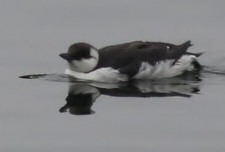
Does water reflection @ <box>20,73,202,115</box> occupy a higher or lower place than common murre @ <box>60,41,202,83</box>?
lower

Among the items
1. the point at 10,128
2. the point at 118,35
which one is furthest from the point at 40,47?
the point at 10,128

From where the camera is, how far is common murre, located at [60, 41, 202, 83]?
20.4 m

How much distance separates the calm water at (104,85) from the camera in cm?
1736

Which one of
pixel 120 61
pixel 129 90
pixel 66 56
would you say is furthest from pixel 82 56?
pixel 129 90

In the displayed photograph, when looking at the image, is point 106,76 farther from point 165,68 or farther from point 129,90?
point 165,68

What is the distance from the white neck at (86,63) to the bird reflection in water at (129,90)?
0.27m

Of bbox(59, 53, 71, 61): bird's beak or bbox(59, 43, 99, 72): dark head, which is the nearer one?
bbox(59, 53, 71, 61): bird's beak

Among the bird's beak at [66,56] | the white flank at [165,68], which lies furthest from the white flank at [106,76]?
the bird's beak at [66,56]

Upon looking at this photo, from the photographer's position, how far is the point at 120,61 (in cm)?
2033

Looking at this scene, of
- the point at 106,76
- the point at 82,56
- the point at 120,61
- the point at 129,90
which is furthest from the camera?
the point at 82,56

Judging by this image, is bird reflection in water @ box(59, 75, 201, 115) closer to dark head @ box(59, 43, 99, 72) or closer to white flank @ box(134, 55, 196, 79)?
white flank @ box(134, 55, 196, 79)

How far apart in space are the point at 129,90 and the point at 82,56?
1.03 meters

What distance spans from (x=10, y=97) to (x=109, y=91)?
1673 millimetres

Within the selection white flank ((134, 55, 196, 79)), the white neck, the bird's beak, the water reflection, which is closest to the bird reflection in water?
the water reflection
